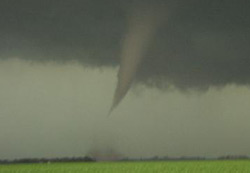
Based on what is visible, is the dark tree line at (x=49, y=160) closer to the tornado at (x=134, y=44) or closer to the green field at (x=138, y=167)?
the green field at (x=138, y=167)

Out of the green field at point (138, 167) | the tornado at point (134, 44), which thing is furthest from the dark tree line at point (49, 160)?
the tornado at point (134, 44)

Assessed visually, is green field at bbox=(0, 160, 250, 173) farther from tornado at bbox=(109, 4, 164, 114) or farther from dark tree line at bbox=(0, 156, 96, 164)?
tornado at bbox=(109, 4, 164, 114)

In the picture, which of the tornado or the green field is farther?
the tornado

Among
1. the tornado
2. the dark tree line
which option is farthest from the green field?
the tornado

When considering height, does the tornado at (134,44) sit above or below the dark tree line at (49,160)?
above

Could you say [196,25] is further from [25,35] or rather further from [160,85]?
[25,35]

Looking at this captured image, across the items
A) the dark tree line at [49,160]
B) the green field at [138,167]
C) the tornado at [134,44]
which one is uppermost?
the tornado at [134,44]
